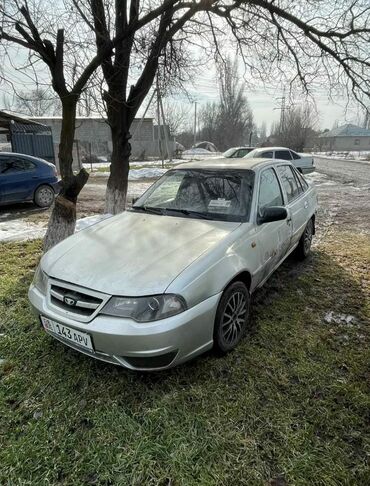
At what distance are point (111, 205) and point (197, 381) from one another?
4.39m

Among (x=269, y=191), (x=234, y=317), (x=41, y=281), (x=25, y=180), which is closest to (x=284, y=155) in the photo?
(x=25, y=180)

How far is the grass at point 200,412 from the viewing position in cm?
185

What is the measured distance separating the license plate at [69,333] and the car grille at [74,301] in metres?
0.12

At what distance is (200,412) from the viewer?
86.7 inches

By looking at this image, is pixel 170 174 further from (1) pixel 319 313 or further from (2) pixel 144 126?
(2) pixel 144 126

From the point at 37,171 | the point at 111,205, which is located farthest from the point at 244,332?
the point at 37,171

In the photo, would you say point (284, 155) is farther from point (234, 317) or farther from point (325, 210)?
point (234, 317)

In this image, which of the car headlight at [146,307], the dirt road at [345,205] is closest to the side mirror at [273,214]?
the car headlight at [146,307]

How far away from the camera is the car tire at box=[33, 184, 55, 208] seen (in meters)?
8.39

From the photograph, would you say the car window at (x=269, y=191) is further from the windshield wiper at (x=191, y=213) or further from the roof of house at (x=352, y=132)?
the roof of house at (x=352, y=132)

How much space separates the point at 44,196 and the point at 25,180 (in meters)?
0.67

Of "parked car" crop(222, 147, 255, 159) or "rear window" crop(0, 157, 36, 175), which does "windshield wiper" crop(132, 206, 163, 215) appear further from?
"parked car" crop(222, 147, 255, 159)

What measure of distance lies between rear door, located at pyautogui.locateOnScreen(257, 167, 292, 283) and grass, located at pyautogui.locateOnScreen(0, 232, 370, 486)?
0.60m

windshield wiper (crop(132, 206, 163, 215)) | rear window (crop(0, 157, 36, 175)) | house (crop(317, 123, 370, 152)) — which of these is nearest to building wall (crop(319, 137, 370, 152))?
house (crop(317, 123, 370, 152))
